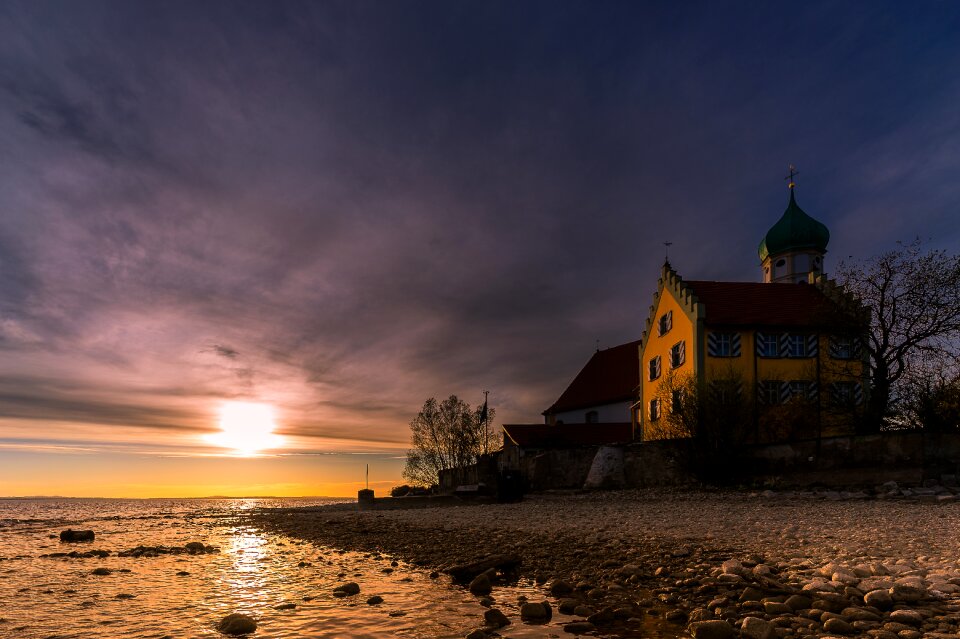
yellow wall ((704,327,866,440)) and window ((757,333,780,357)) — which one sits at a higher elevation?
window ((757,333,780,357))

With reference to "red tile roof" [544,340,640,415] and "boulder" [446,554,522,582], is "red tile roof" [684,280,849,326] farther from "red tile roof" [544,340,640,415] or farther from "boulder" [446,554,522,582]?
"boulder" [446,554,522,582]

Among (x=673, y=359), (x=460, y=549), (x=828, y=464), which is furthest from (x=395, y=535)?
(x=673, y=359)

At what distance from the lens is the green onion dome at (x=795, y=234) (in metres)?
55.8

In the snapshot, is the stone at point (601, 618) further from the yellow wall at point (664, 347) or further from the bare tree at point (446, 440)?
the bare tree at point (446, 440)

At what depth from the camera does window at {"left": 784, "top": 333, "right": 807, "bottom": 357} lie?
123ft

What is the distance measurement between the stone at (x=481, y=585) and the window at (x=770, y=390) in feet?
98.2

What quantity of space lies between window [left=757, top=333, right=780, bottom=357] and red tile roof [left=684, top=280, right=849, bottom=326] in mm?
742

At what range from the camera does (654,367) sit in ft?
145

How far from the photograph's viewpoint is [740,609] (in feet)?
26.0

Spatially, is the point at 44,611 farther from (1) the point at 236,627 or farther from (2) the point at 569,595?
(2) the point at 569,595

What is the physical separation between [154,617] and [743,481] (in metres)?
23.8

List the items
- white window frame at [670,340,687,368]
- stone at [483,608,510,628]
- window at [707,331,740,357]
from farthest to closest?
1. white window frame at [670,340,687,368]
2. window at [707,331,740,357]
3. stone at [483,608,510,628]

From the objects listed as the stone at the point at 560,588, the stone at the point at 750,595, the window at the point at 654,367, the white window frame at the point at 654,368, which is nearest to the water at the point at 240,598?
the stone at the point at 560,588

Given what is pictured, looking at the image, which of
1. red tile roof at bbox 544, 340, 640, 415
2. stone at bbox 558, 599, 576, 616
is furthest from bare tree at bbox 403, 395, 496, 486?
stone at bbox 558, 599, 576, 616
